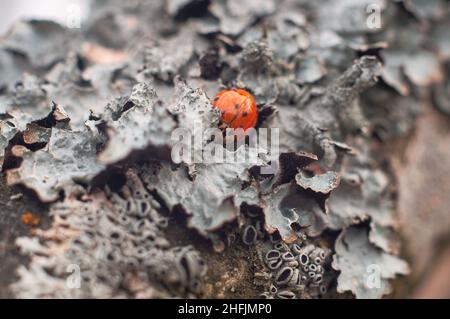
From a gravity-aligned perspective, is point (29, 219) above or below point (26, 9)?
below

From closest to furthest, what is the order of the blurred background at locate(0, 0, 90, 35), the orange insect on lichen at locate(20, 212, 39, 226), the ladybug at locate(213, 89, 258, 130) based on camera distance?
the orange insect on lichen at locate(20, 212, 39, 226), the ladybug at locate(213, 89, 258, 130), the blurred background at locate(0, 0, 90, 35)

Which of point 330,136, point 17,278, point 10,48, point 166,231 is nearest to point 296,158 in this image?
point 330,136

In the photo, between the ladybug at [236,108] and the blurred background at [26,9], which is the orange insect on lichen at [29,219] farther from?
the blurred background at [26,9]

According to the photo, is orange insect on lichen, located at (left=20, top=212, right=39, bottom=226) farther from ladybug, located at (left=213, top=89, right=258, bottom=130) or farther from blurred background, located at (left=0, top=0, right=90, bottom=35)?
blurred background, located at (left=0, top=0, right=90, bottom=35)

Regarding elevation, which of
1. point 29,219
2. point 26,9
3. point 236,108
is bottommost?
point 29,219

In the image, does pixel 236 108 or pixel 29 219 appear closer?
pixel 29 219

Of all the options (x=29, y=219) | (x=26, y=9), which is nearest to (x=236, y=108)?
(x=29, y=219)

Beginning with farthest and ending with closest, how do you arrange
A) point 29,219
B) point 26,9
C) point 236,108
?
1. point 26,9
2. point 236,108
3. point 29,219

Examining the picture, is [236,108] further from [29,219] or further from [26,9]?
[26,9]

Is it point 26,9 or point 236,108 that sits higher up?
point 26,9

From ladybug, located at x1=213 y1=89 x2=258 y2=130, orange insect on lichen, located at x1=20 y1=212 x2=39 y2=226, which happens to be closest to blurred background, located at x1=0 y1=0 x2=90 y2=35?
ladybug, located at x1=213 y1=89 x2=258 y2=130

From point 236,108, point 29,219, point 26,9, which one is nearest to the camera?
point 29,219
